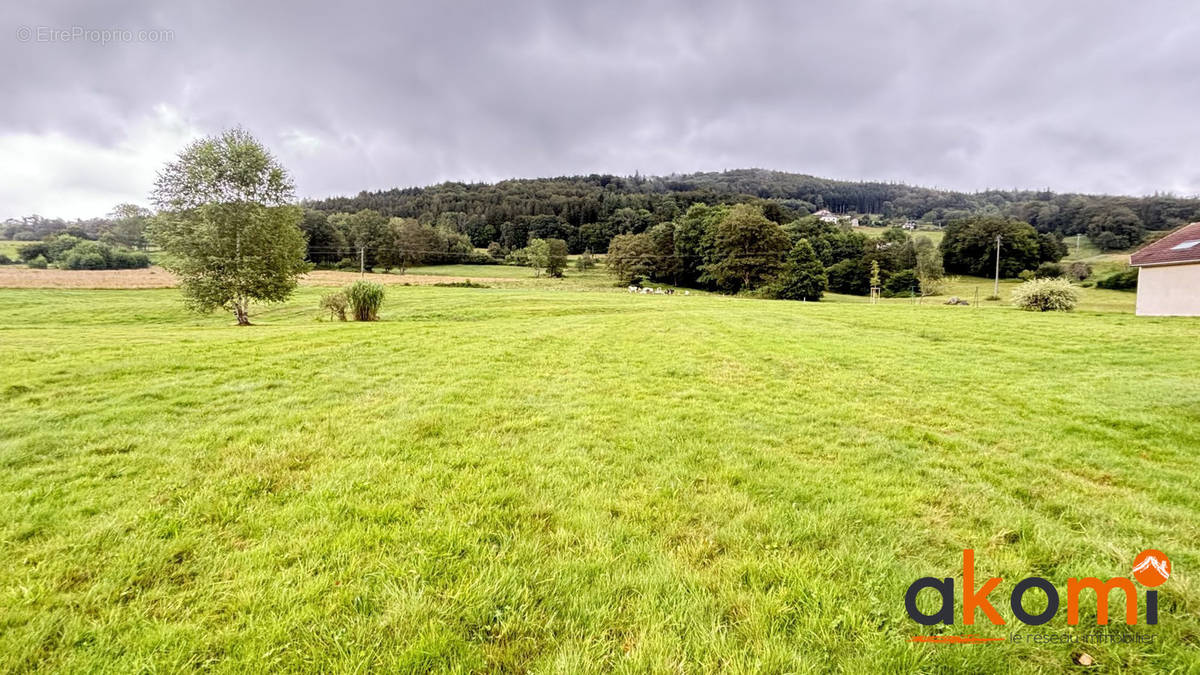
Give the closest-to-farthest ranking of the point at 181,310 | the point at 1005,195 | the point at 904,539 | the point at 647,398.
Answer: the point at 904,539
the point at 647,398
the point at 181,310
the point at 1005,195

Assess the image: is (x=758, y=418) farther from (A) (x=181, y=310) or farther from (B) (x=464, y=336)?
(A) (x=181, y=310)

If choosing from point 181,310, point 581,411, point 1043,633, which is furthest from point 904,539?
point 181,310

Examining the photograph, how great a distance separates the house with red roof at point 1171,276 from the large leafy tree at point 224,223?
46.4 meters

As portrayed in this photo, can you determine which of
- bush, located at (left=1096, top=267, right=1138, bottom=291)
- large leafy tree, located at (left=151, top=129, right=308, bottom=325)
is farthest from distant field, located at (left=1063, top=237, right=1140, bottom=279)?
large leafy tree, located at (left=151, top=129, right=308, bottom=325)

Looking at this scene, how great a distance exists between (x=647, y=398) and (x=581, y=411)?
1.36m

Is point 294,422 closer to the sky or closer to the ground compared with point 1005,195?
closer to the ground

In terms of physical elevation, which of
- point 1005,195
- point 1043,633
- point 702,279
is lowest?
point 1043,633

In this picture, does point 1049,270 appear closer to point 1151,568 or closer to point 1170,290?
point 1170,290

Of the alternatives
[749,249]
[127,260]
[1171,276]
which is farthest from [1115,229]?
[127,260]

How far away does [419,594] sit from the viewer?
2703mm

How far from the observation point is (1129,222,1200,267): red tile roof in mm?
23919

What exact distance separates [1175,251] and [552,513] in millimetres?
38745

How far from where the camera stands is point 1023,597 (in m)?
2.86

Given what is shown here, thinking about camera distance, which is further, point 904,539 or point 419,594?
point 904,539
